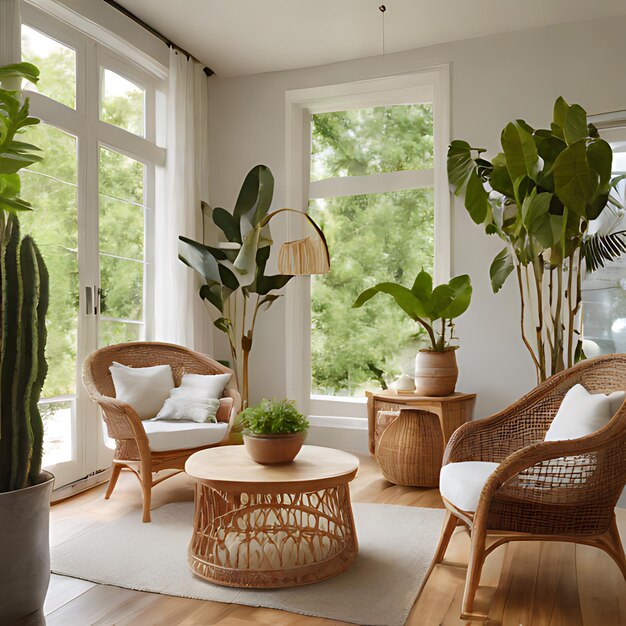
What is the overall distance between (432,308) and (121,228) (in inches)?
84.6

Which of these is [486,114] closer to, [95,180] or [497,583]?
[95,180]

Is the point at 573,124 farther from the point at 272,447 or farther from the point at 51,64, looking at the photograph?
the point at 51,64

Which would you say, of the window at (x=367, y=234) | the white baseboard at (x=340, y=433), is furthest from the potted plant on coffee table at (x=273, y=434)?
the white baseboard at (x=340, y=433)

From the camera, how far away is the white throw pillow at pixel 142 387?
3770 millimetres

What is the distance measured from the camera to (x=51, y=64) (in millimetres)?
3814

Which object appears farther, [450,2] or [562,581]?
[450,2]

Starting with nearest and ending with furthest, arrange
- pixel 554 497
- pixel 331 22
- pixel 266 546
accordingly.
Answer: pixel 554 497
pixel 266 546
pixel 331 22

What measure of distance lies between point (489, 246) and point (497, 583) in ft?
8.48

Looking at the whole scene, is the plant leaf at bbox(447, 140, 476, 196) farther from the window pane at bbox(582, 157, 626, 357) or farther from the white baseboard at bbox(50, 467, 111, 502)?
the white baseboard at bbox(50, 467, 111, 502)

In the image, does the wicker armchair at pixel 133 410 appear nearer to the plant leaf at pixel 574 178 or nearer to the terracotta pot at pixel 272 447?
the terracotta pot at pixel 272 447

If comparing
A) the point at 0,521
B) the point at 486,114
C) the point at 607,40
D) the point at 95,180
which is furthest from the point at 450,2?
the point at 0,521

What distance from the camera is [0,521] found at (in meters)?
1.89

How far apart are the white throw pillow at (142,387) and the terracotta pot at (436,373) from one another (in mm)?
1565

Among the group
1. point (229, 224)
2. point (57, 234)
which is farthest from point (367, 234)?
point (57, 234)
